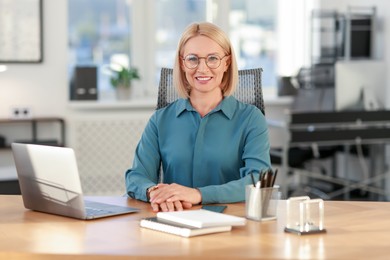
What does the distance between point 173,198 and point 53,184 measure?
0.38m

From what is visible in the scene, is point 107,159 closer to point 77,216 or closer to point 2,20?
point 2,20

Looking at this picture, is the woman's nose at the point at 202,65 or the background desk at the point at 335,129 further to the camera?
the background desk at the point at 335,129

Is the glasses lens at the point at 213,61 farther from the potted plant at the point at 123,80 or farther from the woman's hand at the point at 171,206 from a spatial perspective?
the potted plant at the point at 123,80

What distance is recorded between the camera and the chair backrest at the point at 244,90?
3.16 meters

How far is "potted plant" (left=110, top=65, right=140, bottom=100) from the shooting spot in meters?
6.75

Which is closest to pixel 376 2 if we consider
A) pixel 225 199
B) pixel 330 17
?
pixel 330 17

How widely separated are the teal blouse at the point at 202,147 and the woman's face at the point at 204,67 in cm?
10

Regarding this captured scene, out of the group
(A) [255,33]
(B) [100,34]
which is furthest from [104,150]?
(A) [255,33]

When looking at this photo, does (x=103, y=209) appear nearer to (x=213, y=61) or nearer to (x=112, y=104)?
(x=213, y=61)

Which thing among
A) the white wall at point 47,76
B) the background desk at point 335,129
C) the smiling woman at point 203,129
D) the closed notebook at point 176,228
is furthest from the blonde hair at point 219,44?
the white wall at point 47,76

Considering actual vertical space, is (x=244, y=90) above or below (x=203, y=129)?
above

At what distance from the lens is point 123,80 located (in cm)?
680

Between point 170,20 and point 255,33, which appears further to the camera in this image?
point 255,33

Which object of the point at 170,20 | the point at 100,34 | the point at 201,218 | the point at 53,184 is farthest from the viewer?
the point at 170,20
